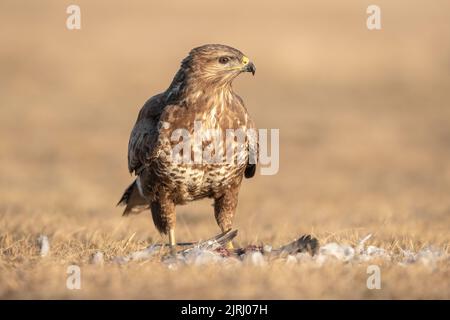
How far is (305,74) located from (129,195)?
1628 centimetres

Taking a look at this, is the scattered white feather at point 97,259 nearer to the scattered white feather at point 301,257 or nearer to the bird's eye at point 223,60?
the scattered white feather at point 301,257

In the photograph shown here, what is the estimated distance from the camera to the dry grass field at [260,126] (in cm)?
571

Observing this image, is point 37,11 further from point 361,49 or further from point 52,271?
point 52,271

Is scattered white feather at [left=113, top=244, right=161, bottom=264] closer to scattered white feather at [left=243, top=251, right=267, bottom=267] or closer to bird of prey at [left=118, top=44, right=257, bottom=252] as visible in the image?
bird of prey at [left=118, top=44, right=257, bottom=252]

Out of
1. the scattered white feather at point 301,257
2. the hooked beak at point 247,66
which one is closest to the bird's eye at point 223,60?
the hooked beak at point 247,66

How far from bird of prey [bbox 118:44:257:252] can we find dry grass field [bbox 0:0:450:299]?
0.51m

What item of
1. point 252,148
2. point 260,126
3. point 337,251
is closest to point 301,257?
point 337,251

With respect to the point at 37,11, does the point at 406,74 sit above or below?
below

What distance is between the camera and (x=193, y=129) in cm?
711

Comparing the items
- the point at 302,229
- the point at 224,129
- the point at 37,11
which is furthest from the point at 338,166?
the point at 37,11

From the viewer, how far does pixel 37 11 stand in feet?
98.4

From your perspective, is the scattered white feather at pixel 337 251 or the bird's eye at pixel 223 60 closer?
the scattered white feather at pixel 337 251

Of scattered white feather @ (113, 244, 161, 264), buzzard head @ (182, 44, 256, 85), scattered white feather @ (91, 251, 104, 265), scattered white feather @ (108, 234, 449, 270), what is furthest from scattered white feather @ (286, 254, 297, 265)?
buzzard head @ (182, 44, 256, 85)

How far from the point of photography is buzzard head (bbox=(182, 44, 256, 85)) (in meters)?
7.25
